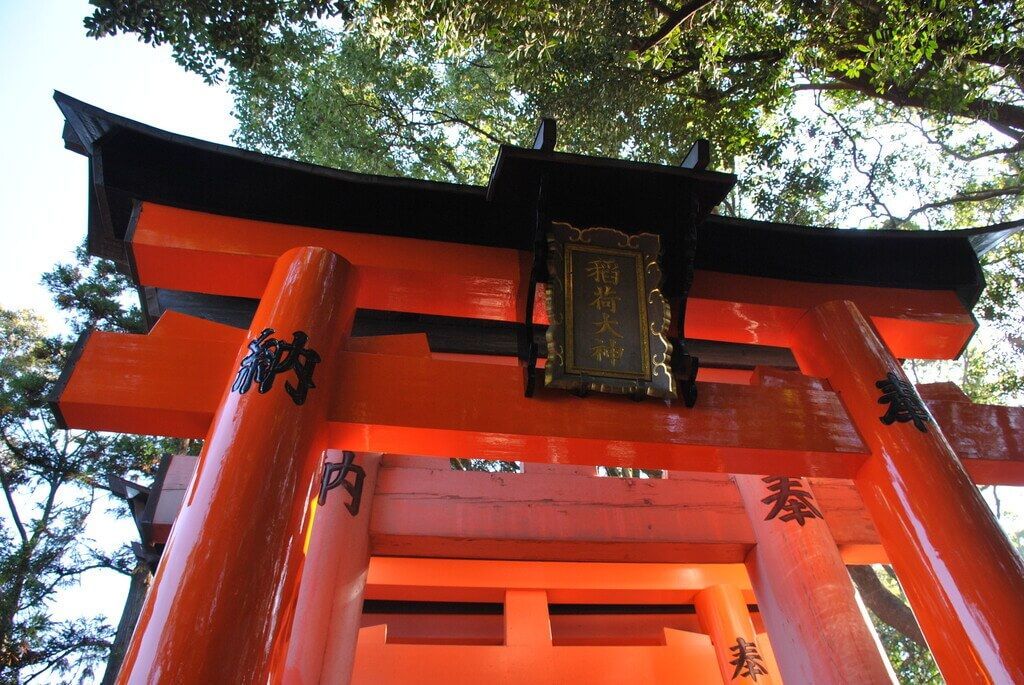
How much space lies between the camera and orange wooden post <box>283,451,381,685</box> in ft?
11.9

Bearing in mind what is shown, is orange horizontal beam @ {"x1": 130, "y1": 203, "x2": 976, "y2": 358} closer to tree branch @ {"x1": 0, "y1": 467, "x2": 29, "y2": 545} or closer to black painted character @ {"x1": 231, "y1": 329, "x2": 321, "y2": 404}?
black painted character @ {"x1": 231, "y1": 329, "x2": 321, "y2": 404}

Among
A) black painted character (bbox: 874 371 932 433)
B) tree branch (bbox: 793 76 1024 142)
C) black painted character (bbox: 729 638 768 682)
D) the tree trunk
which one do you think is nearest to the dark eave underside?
black painted character (bbox: 874 371 932 433)

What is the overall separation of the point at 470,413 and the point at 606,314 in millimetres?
896

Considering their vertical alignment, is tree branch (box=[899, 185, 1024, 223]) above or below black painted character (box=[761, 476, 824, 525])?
above

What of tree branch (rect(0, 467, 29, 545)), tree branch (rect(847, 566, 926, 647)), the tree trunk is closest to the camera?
tree branch (rect(847, 566, 926, 647))

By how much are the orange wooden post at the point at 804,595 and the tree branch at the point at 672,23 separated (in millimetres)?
4946

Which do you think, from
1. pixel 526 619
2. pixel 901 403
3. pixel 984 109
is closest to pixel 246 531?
pixel 901 403

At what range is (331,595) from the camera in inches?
151

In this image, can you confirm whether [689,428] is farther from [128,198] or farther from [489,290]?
[128,198]

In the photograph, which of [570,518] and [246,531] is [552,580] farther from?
[246,531]

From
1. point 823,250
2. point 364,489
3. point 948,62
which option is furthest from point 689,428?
point 948,62

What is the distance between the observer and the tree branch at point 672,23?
671 cm

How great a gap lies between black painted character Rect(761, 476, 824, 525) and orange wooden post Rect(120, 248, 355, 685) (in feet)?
10.7

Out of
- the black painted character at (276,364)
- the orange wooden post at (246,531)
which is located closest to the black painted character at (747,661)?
the orange wooden post at (246,531)
